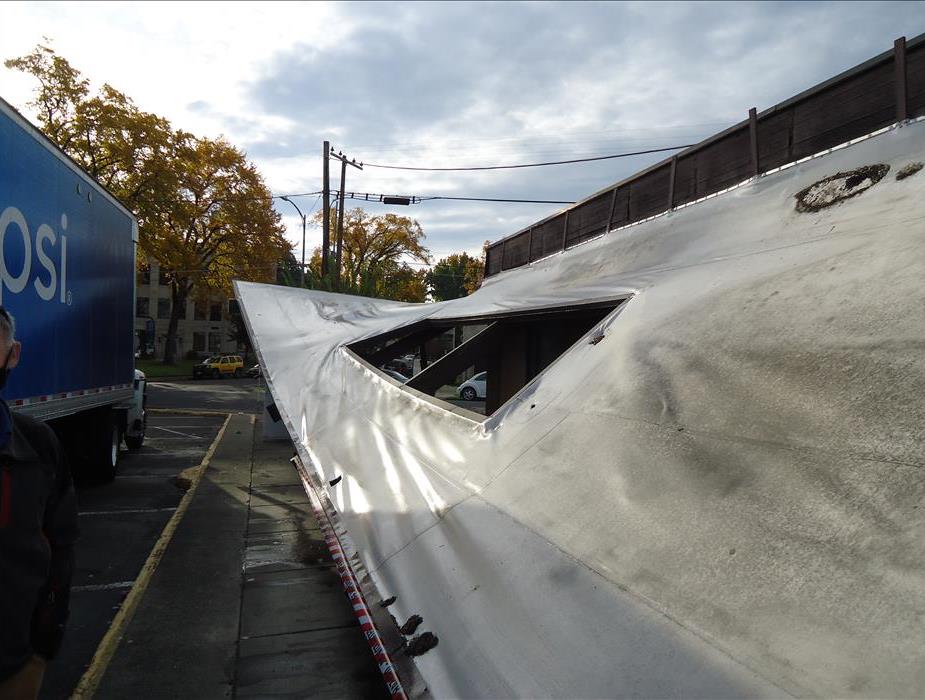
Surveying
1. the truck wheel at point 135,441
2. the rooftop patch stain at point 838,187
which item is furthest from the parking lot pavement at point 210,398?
the rooftop patch stain at point 838,187

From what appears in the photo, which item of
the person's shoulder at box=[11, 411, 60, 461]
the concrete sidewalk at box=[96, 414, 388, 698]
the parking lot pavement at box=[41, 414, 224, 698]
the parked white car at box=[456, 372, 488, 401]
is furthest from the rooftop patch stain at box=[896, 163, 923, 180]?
the parked white car at box=[456, 372, 488, 401]

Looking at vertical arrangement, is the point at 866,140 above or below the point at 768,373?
above

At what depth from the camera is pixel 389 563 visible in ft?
9.50

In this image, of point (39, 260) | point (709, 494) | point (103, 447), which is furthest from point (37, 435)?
point (103, 447)

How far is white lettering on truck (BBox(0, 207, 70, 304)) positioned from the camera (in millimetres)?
5727

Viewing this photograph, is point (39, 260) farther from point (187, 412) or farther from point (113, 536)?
point (187, 412)

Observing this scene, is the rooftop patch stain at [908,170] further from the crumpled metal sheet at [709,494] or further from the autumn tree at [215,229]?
the autumn tree at [215,229]

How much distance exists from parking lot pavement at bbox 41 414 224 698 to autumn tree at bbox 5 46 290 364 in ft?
59.0

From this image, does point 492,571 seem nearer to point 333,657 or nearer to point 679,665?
point 679,665

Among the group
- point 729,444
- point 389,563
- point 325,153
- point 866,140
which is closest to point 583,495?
point 729,444

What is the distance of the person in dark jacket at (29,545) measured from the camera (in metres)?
2.05

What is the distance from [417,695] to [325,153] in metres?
27.5

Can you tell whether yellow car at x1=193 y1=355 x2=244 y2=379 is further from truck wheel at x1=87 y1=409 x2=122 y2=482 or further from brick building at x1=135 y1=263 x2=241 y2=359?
truck wheel at x1=87 y1=409 x2=122 y2=482

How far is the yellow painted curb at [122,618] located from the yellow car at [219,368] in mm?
34492
